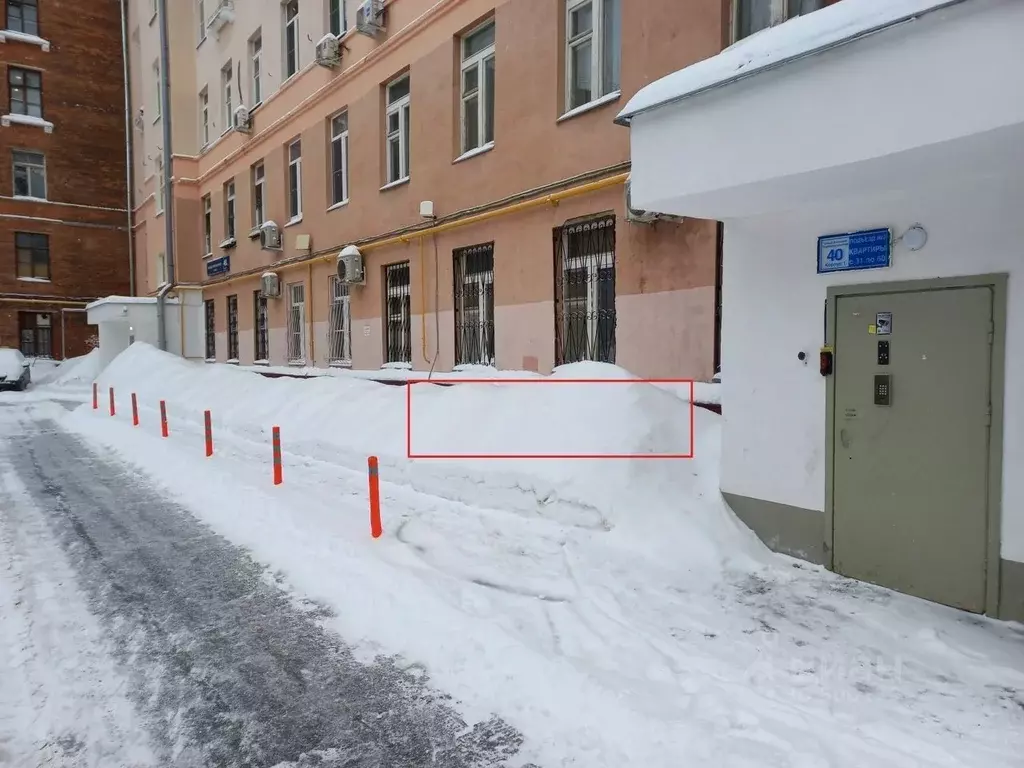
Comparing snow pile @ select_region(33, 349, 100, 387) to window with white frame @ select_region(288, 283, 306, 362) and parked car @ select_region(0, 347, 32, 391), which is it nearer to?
parked car @ select_region(0, 347, 32, 391)

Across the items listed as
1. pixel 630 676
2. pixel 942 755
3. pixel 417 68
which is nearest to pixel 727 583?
pixel 630 676

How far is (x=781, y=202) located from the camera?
16.0ft

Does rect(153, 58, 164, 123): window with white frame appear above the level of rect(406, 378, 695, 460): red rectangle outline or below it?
above

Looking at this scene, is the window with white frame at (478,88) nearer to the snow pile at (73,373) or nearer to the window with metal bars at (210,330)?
the window with metal bars at (210,330)

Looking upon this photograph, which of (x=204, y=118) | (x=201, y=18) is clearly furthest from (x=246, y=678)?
(x=201, y=18)

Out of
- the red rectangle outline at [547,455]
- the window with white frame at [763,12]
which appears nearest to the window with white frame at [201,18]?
the red rectangle outline at [547,455]

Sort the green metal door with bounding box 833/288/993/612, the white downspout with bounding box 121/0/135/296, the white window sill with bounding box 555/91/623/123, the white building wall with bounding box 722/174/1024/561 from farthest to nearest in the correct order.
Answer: the white downspout with bounding box 121/0/135/296 → the white window sill with bounding box 555/91/623/123 → the green metal door with bounding box 833/288/993/612 → the white building wall with bounding box 722/174/1024/561

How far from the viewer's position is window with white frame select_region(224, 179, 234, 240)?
19156mm

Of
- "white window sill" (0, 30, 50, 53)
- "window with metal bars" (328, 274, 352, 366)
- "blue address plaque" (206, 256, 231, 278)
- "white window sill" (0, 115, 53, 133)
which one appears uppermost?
"white window sill" (0, 30, 50, 53)

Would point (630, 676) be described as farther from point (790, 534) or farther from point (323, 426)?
point (323, 426)

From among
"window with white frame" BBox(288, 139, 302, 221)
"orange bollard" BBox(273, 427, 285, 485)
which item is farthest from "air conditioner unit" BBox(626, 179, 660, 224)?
"window with white frame" BBox(288, 139, 302, 221)

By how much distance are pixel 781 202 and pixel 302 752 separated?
458 centimetres

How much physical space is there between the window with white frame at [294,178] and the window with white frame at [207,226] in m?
6.21

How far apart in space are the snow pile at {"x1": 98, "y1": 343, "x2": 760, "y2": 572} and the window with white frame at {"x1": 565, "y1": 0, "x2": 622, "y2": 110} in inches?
142
